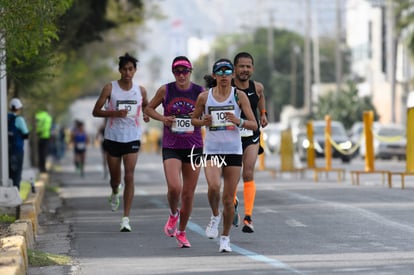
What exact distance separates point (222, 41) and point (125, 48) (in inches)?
5092

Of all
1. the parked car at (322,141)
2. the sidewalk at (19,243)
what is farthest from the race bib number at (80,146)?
the sidewalk at (19,243)

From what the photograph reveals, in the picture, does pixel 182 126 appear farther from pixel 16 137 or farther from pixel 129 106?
pixel 16 137

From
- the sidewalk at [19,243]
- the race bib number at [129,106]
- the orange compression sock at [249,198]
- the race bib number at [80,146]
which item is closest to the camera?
the sidewalk at [19,243]

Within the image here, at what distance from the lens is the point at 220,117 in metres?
14.1

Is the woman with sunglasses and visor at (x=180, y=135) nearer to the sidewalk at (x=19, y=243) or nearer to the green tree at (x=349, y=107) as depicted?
the sidewalk at (x=19, y=243)

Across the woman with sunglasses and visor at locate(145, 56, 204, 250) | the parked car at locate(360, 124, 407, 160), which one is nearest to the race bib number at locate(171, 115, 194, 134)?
the woman with sunglasses and visor at locate(145, 56, 204, 250)

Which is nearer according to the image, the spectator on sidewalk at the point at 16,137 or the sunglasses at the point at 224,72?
the sunglasses at the point at 224,72

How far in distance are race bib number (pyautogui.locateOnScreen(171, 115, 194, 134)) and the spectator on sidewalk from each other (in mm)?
8767

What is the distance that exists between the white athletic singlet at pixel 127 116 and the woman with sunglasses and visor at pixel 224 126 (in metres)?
2.96

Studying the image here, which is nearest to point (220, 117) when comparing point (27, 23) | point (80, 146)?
point (27, 23)

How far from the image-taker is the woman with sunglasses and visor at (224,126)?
14.1m

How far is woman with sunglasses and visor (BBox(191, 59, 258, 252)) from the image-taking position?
1413 cm

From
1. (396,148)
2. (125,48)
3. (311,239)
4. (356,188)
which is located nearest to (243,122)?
(311,239)

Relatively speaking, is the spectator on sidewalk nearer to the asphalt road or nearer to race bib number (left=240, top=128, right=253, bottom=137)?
the asphalt road
